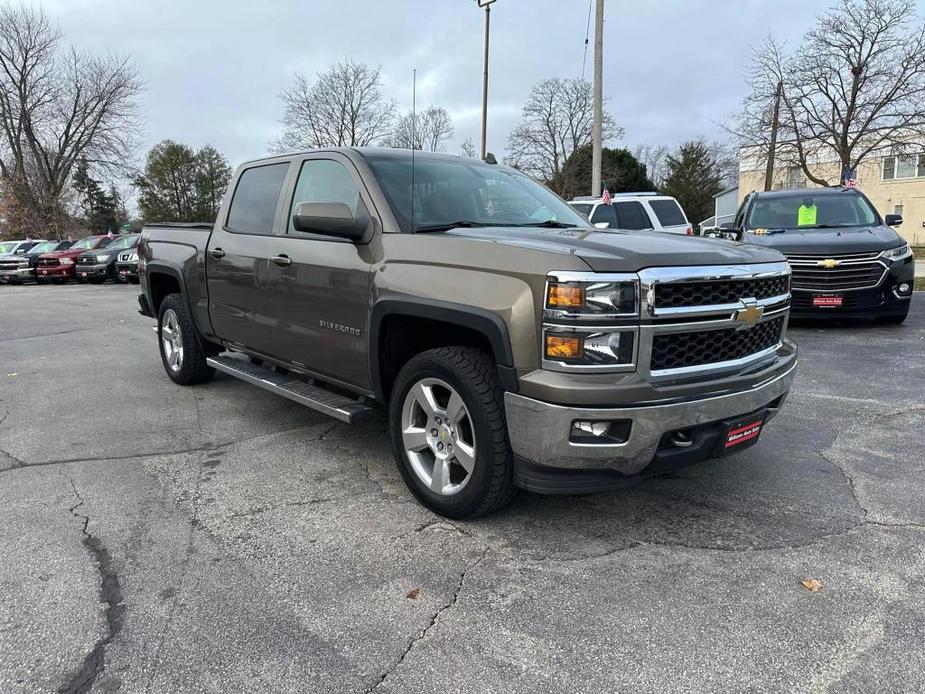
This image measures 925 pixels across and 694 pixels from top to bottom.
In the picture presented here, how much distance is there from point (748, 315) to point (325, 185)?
8.40 feet

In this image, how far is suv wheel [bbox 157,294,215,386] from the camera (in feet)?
19.2

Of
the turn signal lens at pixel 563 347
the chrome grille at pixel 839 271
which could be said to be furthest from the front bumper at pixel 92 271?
the turn signal lens at pixel 563 347

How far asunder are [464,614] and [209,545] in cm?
131

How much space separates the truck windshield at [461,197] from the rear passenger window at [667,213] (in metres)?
10.1

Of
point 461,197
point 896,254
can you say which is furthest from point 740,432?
point 896,254

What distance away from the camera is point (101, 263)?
22.8m

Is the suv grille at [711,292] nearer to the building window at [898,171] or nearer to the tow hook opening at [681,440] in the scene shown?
the tow hook opening at [681,440]

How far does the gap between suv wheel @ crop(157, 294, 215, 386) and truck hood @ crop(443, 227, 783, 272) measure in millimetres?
3327

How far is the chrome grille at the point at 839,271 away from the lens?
319 inches

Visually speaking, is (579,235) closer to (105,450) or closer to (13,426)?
(105,450)

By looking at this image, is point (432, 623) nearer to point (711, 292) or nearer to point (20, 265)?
point (711, 292)

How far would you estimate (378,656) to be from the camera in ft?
7.64

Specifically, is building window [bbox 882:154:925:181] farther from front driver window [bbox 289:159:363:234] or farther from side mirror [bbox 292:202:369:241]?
side mirror [bbox 292:202:369:241]

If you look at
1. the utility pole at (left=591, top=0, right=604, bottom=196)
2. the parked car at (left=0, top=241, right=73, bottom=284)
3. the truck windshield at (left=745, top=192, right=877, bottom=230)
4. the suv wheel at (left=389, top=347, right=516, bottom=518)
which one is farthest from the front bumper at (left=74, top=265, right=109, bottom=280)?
the suv wheel at (left=389, top=347, right=516, bottom=518)
